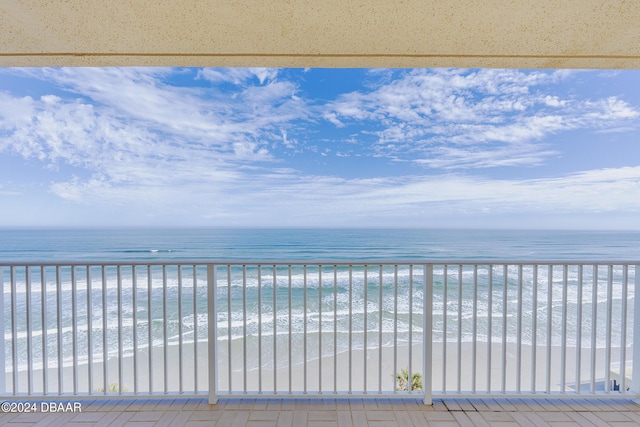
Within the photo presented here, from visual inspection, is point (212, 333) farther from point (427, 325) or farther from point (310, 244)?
point (310, 244)

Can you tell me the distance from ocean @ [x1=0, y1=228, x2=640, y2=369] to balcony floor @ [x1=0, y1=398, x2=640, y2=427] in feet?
8.12

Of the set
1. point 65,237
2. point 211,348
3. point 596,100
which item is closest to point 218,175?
point 65,237

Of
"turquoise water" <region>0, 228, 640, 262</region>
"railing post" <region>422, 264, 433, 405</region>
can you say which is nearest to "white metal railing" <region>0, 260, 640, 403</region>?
"railing post" <region>422, 264, 433, 405</region>

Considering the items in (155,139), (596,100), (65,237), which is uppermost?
(596,100)

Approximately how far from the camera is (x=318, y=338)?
329 centimetres

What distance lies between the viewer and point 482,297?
827 centimetres

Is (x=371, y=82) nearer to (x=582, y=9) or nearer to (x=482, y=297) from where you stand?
(x=482, y=297)

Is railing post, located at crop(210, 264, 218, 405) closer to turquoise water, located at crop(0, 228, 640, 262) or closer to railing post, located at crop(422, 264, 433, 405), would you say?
railing post, located at crop(422, 264, 433, 405)

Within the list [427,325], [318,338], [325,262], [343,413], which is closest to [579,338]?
[427,325]

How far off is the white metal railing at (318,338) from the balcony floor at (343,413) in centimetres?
7

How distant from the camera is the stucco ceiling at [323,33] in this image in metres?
1.25

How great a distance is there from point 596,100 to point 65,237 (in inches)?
1060

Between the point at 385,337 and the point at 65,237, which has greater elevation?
the point at 65,237

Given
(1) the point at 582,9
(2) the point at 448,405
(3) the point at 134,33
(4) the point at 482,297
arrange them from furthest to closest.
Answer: (4) the point at 482,297
(2) the point at 448,405
(3) the point at 134,33
(1) the point at 582,9
